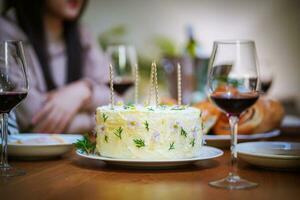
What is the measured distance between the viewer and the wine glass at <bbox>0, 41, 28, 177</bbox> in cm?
144

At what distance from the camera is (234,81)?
1344 mm

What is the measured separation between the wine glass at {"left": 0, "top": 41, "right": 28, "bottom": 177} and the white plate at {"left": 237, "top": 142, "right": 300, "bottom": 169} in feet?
Result: 1.66

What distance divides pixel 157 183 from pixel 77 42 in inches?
103

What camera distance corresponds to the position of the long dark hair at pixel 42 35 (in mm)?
3494

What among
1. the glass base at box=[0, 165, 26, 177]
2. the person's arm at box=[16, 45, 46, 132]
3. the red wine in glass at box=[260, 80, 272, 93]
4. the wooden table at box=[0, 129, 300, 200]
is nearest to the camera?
the wooden table at box=[0, 129, 300, 200]

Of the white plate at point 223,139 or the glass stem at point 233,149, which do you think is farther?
the white plate at point 223,139

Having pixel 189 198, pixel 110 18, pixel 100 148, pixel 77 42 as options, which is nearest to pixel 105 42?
pixel 110 18

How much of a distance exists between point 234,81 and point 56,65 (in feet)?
7.93

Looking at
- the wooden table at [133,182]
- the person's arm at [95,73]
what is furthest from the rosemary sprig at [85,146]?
the person's arm at [95,73]

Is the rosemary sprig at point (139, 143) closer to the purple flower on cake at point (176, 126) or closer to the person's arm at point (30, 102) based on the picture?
the purple flower on cake at point (176, 126)

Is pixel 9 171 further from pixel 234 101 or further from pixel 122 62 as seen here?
pixel 122 62

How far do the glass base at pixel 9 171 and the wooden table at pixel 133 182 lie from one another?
2 cm

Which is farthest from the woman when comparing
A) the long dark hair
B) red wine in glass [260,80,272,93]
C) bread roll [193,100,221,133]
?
bread roll [193,100,221,133]

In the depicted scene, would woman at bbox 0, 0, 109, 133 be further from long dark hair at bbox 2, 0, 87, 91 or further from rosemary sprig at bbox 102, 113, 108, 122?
rosemary sprig at bbox 102, 113, 108, 122
